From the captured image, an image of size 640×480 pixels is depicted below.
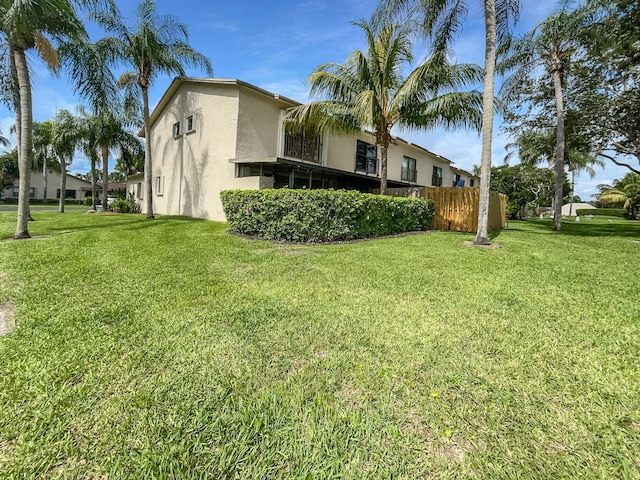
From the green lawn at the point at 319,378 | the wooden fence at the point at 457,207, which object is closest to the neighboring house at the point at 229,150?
the wooden fence at the point at 457,207

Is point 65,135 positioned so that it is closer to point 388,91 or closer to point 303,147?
point 303,147

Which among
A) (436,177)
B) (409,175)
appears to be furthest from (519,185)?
(409,175)

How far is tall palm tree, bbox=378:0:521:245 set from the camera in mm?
8586

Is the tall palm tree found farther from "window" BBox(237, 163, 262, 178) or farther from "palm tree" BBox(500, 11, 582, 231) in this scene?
"window" BBox(237, 163, 262, 178)

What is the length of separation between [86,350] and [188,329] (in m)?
0.88

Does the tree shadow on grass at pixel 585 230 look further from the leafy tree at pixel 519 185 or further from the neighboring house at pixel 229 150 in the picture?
the neighboring house at pixel 229 150

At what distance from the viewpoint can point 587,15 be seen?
37.6 feet

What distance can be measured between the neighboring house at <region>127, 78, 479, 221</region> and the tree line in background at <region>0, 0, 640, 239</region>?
1439 millimetres

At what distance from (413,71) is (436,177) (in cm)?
1809

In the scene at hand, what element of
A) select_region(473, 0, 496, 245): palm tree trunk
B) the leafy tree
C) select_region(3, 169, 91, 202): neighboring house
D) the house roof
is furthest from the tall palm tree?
select_region(3, 169, 91, 202): neighboring house

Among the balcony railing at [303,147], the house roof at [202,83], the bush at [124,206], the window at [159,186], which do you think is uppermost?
the house roof at [202,83]

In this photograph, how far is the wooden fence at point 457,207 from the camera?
1283 centimetres

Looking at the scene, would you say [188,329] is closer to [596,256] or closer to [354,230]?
[354,230]

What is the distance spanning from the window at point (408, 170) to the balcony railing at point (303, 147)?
9370mm
